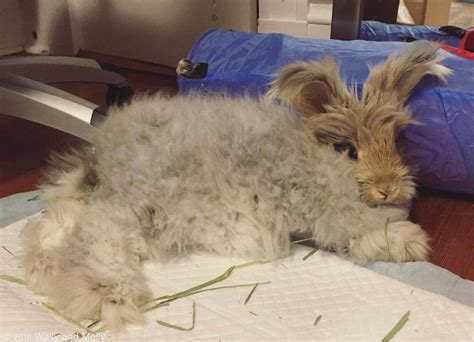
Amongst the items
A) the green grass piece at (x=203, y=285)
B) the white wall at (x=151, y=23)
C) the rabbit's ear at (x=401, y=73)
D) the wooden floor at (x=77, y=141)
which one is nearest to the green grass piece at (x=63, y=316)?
the green grass piece at (x=203, y=285)

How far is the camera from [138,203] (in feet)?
3.31

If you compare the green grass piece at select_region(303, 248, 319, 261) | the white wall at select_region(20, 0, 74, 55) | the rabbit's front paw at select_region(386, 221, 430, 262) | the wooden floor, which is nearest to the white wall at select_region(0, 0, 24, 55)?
the white wall at select_region(20, 0, 74, 55)

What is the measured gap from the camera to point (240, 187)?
3.37 ft

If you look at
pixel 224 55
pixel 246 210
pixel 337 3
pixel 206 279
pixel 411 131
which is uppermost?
pixel 337 3

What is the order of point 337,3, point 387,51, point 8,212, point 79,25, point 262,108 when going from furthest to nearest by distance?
point 79,25, point 337,3, point 387,51, point 8,212, point 262,108

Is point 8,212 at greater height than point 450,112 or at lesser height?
lesser

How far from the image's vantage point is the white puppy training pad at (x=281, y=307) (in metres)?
0.87

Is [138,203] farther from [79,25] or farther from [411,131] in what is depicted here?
[79,25]

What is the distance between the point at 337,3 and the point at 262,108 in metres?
0.87

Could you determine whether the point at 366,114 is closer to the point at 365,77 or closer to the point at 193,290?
the point at 365,77

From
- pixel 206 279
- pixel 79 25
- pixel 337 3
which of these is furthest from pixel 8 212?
pixel 79 25

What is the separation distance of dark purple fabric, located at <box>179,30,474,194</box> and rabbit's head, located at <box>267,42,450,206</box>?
4.9 inches

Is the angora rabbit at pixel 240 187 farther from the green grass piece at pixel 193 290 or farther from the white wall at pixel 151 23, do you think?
the white wall at pixel 151 23

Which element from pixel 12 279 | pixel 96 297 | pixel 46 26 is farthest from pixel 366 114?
pixel 46 26
